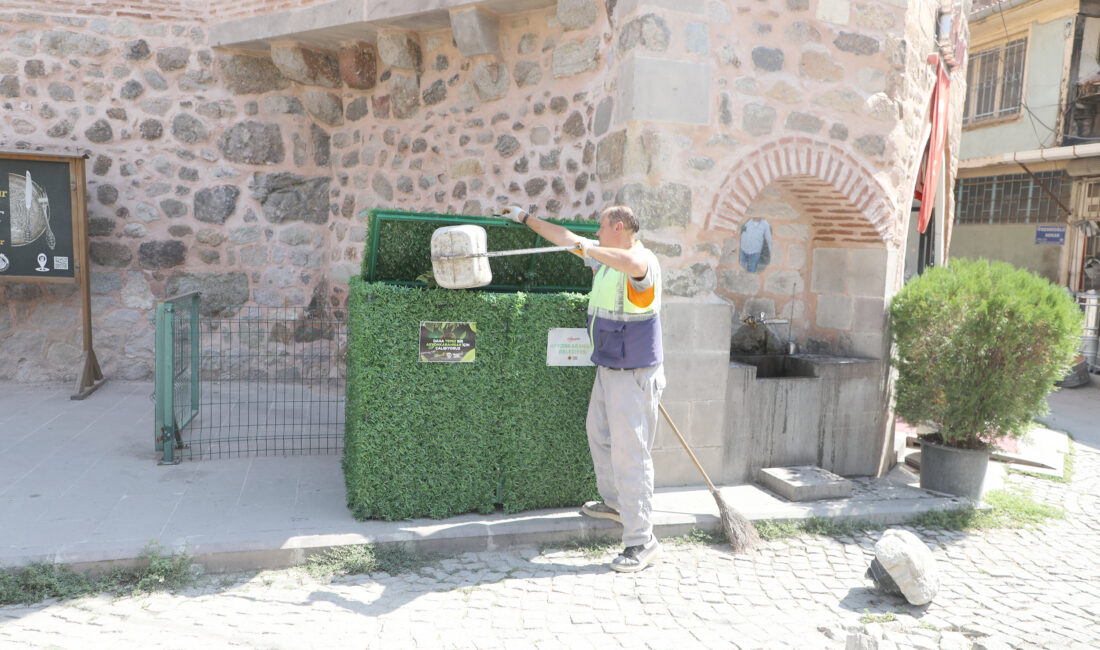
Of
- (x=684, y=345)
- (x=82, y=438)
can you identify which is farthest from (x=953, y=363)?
(x=82, y=438)

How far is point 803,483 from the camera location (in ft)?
17.3

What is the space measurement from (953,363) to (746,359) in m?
1.54

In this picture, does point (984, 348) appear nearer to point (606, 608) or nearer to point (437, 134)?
point (606, 608)

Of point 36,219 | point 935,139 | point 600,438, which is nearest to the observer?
point 600,438

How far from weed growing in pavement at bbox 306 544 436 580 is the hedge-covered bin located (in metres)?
0.33

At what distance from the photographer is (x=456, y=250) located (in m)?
4.16

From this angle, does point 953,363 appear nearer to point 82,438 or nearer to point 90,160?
point 82,438

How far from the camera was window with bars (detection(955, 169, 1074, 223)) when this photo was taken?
644 inches

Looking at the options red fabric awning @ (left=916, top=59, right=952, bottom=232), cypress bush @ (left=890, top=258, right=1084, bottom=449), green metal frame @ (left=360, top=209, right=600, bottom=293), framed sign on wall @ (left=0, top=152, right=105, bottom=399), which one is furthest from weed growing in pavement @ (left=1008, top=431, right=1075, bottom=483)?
framed sign on wall @ (left=0, top=152, right=105, bottom=399)

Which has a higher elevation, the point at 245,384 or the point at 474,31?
the point at 474,31

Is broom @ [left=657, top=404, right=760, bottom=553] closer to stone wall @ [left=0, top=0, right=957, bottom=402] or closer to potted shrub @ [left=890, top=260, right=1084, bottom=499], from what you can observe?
stone wall @ [left=0, top=0, right=957, bottom=402]

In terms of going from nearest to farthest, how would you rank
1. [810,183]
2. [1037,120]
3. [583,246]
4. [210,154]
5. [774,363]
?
1. [583,246]
2. [810,183]
3. [774,363]
4. [210,154]
5. [1037,120]

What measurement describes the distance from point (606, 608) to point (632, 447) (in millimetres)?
875

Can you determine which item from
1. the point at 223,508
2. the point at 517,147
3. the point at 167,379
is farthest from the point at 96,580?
the point at 517,147
